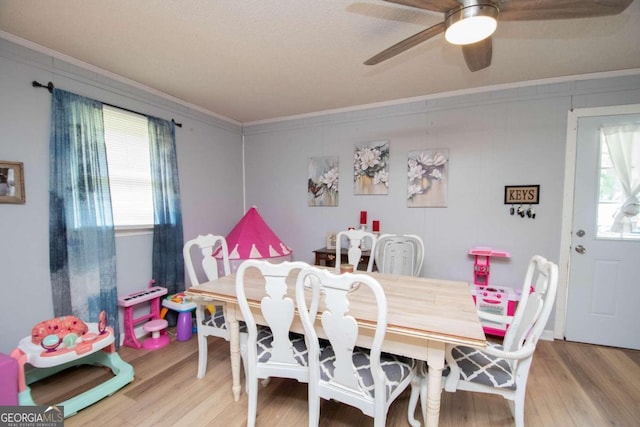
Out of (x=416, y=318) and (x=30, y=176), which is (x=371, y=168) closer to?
(x=416, y=318)

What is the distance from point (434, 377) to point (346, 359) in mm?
416

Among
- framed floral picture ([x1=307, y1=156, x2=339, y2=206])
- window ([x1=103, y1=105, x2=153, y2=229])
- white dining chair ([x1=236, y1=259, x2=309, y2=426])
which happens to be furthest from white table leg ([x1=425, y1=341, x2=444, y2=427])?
window ([x1=103, y1=105, x2=153, y2=229])

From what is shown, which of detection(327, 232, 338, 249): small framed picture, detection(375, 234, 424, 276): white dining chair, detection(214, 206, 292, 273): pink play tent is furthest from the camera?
detection(327, 232, 338, 249): small framed picture

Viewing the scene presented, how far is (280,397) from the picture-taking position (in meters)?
1.87

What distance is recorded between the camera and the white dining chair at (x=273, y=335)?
54.2 inches

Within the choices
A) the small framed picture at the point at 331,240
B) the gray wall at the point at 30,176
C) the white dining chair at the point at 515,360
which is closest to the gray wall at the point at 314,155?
the gray wall at the point at 30,176

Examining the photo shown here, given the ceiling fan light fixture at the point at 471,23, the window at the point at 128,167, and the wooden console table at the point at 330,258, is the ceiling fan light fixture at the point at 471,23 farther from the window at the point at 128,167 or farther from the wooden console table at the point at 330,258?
the window at the point at 128,167

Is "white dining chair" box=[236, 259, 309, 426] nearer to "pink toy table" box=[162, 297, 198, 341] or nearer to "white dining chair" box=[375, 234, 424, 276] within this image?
"white dining chair" box=[375, 234, 424, 276]

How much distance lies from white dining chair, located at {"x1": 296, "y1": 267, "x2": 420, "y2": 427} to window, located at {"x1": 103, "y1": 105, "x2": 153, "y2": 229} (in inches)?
86.7

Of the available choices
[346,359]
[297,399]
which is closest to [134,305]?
[297,399]

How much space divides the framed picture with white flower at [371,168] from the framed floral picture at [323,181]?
0.26 meters

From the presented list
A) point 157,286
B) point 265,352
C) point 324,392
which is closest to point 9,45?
point 157,286

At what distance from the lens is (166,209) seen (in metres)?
2.86

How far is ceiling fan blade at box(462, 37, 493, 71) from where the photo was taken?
1488 mm
